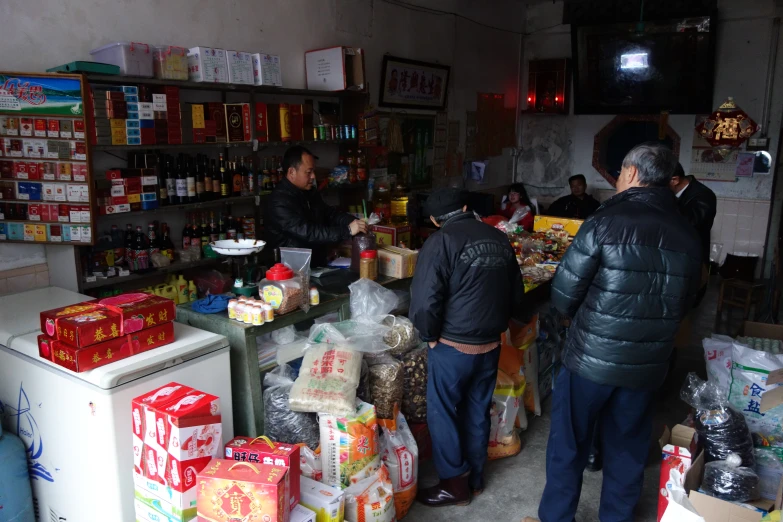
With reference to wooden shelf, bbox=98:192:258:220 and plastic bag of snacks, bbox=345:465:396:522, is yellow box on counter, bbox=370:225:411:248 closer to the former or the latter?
wooden shelf, bbox=98:192:258:220

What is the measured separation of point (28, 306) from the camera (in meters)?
3.01

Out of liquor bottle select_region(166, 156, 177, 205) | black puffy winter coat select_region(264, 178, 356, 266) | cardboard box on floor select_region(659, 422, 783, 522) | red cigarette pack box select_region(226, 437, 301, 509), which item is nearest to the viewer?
red cigarette pack box select_region(226, 437, 301, 509)

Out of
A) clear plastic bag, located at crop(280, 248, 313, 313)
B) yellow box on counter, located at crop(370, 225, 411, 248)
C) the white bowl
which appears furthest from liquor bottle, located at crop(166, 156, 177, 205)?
yellow box on counter, located at crop(370, 225, 411, 248)

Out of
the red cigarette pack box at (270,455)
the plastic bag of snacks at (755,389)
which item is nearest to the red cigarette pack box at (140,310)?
the red cigarette pack box at (270,455)

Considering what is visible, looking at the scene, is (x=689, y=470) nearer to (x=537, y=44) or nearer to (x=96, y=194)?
(x=96, y=194)

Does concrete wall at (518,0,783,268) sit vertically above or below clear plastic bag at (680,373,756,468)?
above

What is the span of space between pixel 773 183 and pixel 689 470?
5.99 meters

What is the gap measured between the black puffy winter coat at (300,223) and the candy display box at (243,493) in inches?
71.2

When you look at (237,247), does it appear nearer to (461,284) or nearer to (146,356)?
(146,356)

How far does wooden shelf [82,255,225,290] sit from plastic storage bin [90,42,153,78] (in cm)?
121

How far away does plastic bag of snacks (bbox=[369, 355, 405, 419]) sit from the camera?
3033mm

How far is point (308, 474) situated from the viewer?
2.64m

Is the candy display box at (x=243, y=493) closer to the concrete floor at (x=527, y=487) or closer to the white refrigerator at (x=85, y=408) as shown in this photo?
the white refrigerator at (x=85, y=408)

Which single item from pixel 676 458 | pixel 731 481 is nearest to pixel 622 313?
pixel 676 458
